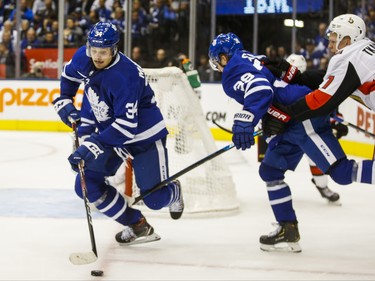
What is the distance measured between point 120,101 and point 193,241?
2.80 ft

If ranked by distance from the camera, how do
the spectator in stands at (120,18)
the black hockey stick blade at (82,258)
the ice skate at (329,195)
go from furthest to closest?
1. the spectator in stands at (120,18)
2. the ice skate at (329,195)
3. the black hockey stick blade at (82,258)

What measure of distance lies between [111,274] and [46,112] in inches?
276

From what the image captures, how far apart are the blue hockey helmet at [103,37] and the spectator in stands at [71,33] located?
23.8 ft

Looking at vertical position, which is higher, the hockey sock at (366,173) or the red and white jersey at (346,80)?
the red and white jersey at (346,80)

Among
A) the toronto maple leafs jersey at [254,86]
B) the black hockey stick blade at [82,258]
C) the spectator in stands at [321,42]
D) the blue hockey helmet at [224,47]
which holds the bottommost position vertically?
the black hockey stick blade at [82,258]

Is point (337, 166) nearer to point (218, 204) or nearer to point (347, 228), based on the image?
point (347, 228)

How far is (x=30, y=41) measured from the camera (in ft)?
34.8

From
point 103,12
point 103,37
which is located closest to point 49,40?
point 103,12

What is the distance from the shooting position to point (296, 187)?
18.9 ft

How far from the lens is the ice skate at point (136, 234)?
12.2ft

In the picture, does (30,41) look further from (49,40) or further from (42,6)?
(42,6)

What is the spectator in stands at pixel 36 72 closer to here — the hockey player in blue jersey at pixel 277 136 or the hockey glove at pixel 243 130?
the hockey player in blue jersey at pixel 277 136

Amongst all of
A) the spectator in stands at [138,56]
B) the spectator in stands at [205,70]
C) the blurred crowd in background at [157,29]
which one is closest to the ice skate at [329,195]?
the blurred crowd in background at [157,29]

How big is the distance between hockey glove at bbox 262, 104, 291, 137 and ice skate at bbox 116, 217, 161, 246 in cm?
70
